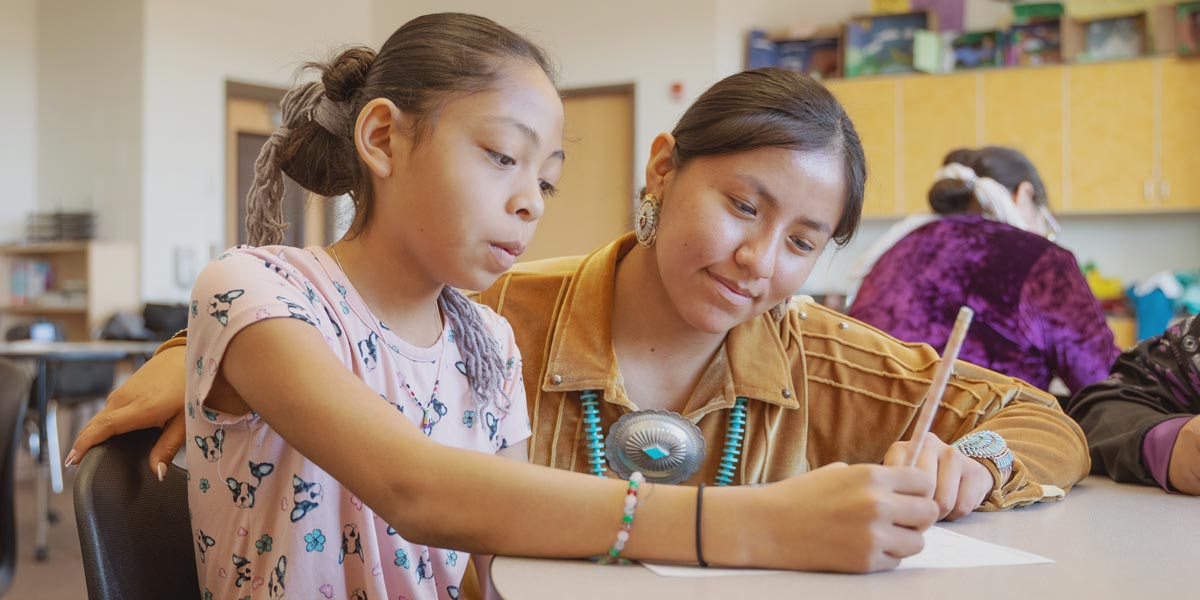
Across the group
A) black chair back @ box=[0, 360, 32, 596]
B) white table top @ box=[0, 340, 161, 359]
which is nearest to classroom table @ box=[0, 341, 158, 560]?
white table top @ box=[0, 340, 161, 359]

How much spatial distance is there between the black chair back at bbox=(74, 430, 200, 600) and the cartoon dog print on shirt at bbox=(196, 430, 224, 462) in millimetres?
55

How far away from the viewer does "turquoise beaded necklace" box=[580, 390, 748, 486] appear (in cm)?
146

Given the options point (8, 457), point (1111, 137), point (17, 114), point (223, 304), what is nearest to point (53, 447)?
point (17, 114)

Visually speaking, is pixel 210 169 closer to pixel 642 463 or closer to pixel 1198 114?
pixel 1198 114

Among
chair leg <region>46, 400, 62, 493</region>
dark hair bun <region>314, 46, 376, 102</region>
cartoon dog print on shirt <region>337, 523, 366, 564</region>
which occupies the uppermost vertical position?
dark hair bun <region>314, 46, 376, 102</region>

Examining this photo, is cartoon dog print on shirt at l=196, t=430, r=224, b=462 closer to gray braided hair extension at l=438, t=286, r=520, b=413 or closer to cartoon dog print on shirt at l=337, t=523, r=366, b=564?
cartoon dog print on shirt at l=337, t=523, r=366, b=564

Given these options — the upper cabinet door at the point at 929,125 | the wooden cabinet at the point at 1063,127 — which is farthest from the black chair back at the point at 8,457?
the upper cabinet door at the point at 929,125

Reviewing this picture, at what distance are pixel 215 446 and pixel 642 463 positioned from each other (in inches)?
20.4

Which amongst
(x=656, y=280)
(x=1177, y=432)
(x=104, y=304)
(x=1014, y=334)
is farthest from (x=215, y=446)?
Answer: (x=104, y=304)

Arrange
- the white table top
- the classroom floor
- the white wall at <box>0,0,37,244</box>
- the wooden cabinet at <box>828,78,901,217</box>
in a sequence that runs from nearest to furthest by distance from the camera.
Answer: the classroom floor
the white table top
the wooden cabinet at <box>828,78,901,217</box>
the white wall at <box>0,0,37,244</box>

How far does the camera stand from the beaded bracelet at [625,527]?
84 cm

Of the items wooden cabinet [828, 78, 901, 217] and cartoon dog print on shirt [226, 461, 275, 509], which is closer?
cartoon dog print on shirt [226, 461, 275, 509]

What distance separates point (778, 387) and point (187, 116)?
22.0 ft

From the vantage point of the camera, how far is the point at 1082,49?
6289 mm
